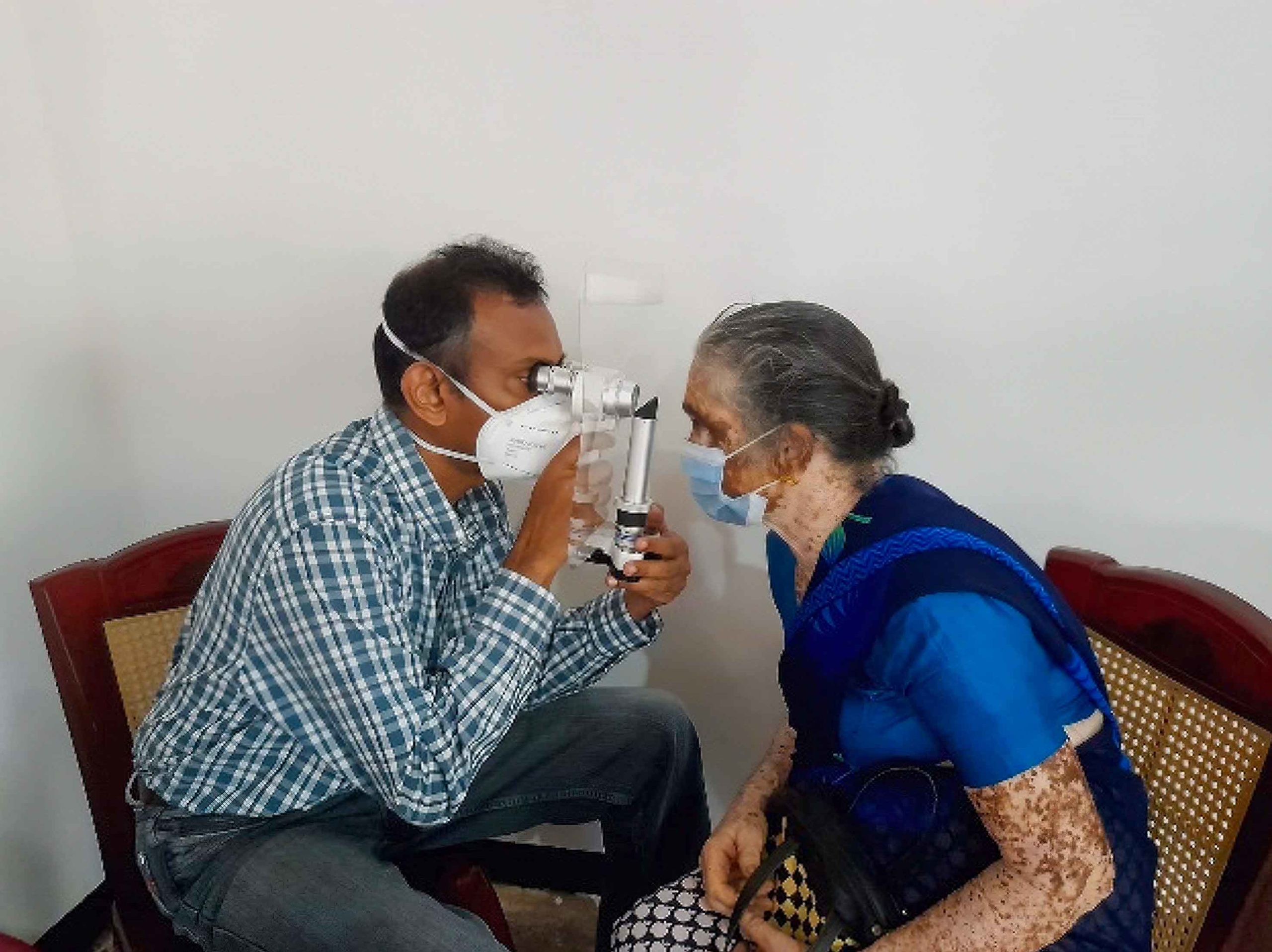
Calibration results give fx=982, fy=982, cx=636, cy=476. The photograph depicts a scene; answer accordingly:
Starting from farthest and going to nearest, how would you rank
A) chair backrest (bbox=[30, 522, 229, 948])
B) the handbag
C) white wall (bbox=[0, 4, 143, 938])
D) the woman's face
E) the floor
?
the floor < white wall (bbox=[0, 4, 143, 938]) < chair backrest (bbox=[30, 522, 229, 948]) < the woman's face < the handbag

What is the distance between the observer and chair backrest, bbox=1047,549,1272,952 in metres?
1.08

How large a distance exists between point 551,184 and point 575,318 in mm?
208

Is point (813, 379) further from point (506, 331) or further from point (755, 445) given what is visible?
point (506, 331)

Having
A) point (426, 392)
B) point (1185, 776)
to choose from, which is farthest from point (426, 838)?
point (1185, 776)

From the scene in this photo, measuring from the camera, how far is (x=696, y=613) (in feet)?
5.57

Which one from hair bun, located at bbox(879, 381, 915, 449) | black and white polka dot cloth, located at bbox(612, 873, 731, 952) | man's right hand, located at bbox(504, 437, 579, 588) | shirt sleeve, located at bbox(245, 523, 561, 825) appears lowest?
black and white polka dot cloth, located at bbox(612, 873, 731, 952)

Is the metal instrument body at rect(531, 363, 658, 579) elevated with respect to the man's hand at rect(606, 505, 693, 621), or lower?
elevated

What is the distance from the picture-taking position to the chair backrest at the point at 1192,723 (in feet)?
3.54

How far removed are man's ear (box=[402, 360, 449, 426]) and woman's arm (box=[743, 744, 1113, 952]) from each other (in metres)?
0.74

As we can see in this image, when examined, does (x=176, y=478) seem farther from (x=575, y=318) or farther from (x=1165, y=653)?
(x=1165, y=653)

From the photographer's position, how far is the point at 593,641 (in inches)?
56.1

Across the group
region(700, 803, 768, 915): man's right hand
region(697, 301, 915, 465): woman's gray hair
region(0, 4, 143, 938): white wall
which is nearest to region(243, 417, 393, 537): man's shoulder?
region(697, 301, 915, 465): woman's gray hair

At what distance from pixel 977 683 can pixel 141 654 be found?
1135 millimetres

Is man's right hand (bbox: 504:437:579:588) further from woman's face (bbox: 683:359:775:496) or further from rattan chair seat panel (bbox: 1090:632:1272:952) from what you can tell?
rattan chair seat panel (bbox: 1090:632:1272:952)
